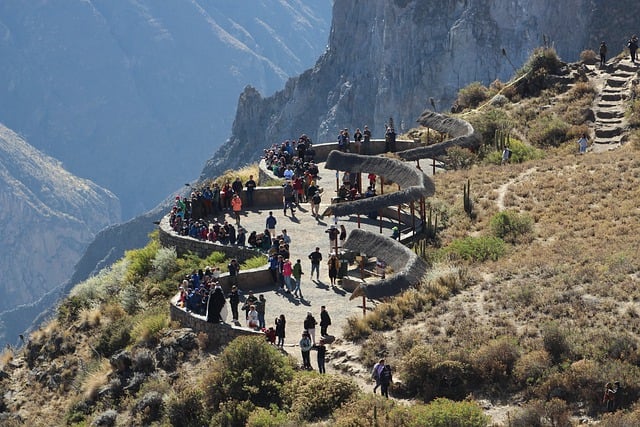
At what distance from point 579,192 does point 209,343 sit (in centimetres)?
1481

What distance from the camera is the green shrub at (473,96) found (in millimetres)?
58906

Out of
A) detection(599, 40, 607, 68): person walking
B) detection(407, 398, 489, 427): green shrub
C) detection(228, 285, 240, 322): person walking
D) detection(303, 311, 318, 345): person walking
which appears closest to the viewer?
detection(407, 398, 489, 427): green shrub

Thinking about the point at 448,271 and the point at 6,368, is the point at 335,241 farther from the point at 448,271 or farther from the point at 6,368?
the point at 6,368

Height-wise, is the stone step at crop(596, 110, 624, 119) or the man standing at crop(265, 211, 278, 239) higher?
the stone step at crop(596, 110, 624, 119)

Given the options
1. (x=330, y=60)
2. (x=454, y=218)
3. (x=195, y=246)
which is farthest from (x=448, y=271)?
(x=330, y=60)

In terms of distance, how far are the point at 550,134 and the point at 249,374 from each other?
2696cm

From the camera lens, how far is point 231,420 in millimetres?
24797

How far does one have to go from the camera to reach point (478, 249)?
32781mm

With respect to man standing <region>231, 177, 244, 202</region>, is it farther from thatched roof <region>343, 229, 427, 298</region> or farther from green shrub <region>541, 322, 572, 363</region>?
green shrub <region>541, 322, 572, 363</region>

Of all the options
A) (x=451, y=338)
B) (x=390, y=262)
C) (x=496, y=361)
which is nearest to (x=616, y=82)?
(x=390, y=262)

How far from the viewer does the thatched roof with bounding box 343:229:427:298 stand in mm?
27594

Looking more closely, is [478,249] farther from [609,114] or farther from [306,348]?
[609,114]

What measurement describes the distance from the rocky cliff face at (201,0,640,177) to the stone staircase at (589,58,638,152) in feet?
113

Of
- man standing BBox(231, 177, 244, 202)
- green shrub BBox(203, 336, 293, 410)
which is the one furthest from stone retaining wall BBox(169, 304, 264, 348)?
man standing BBox(231, 177, 244, 202)
